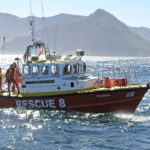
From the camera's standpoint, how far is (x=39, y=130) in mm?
13766

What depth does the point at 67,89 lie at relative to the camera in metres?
16.8

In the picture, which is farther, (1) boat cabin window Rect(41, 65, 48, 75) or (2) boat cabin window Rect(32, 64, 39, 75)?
(2) boat cabin window Rect(32, 64, 39, 75)

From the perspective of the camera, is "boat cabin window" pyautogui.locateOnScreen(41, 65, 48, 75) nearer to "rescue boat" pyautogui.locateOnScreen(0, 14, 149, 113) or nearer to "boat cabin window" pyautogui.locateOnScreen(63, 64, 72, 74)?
"rescue boat" pyautogui.locateOnScreen(0, 14, 149, 113)

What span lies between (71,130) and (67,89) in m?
3.58

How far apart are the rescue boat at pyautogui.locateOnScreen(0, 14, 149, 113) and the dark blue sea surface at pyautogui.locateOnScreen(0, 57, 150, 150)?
0.45 m

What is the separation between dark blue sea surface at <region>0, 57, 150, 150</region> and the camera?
11883mm

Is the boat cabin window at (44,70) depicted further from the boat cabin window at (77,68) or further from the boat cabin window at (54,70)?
the boat cabin window at (77,68)

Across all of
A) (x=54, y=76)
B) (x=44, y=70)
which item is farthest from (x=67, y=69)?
(x=44, y=70)

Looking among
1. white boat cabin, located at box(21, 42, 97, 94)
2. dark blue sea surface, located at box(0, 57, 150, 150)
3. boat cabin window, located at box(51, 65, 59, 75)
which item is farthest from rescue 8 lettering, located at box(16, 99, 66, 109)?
boat cabin window, located at box(51, 65, 59, 75)

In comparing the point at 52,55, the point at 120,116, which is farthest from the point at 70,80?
the point at 120,116

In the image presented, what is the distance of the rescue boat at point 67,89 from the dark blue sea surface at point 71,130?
17.8 inches

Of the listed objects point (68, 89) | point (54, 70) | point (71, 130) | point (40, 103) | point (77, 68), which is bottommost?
point (71, 130)

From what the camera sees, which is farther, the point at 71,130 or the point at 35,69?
the point at 35,69

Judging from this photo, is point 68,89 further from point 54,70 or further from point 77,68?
point 77,68
